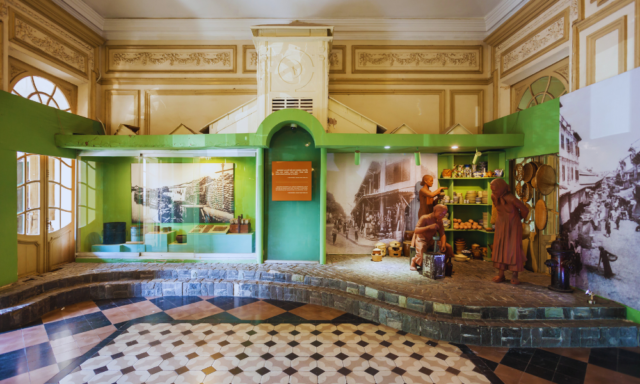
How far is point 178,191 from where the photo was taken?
7086 mm

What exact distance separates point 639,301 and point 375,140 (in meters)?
4.70

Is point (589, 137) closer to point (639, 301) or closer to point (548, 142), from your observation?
point (548, 142)

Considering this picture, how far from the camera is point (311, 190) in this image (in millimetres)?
6559

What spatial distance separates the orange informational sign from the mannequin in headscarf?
363cm

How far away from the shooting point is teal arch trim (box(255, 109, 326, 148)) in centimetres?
602

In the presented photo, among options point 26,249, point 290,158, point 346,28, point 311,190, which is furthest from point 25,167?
point 346,28

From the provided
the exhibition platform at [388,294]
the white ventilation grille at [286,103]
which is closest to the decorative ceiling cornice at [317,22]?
the white ventilation grille at [286,103]

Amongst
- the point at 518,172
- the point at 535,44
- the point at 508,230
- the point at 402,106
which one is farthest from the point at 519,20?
the point at 508,230

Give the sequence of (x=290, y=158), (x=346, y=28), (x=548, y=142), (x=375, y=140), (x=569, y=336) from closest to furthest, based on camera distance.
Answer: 1. (x=569, y=336)
2. (x=548, y=142)
3. (x=375, y=140)
4. (x=290, y=158)
5. (x=346, y=28)

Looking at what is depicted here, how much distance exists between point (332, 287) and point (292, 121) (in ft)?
11.3

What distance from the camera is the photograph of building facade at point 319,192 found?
395cm

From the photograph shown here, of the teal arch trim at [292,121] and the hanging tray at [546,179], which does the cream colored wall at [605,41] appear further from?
the teal arch trim at [292,121]

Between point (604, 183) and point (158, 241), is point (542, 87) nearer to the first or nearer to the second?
point (604, 183)

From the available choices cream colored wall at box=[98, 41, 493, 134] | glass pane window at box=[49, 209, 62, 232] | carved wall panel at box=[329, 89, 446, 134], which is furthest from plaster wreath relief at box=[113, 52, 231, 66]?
glass pane window at box=[49, 209, 62, 232]
